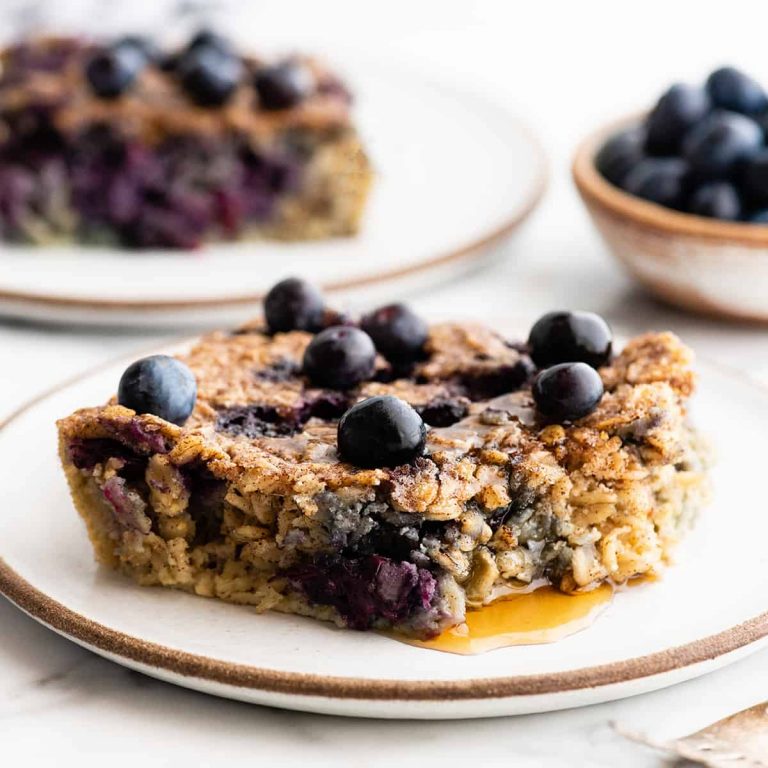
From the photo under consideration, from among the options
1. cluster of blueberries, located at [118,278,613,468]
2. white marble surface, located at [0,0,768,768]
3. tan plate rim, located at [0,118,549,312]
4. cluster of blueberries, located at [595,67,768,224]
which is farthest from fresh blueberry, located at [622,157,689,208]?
cluster of blueberries, located at [118,278,613,468]

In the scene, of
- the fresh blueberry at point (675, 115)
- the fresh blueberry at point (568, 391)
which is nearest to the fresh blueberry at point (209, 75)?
the fresh blueberry at point (675, 115)

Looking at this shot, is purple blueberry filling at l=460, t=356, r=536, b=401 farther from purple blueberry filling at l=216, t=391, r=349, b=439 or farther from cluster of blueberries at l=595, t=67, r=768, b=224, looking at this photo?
cluster of blueberries at l=595, t=67, r=768, b=224

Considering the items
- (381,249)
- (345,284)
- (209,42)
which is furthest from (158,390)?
(209,42)

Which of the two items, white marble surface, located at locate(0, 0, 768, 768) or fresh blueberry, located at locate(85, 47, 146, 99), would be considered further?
fresh blueberry, located at locate(85, 47, 146, 99)

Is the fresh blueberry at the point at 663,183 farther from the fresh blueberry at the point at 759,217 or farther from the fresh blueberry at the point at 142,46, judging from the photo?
the fresh blueberry at the point at 142,46

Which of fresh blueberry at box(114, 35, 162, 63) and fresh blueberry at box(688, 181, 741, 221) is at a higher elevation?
fresh blueberry at box(688, 181, 741, 221)

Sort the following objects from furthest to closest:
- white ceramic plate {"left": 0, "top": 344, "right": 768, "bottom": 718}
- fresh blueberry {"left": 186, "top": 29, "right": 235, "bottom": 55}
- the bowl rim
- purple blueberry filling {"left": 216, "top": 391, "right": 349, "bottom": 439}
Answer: fresh blueberry {"left": 186, "top": 29, "right": 235, "bottom": 55}, the bowl rim, purple blueberry filling {"left": 216, "top": 391, "right": 349, "bottom": 439}, white ceramic plate {"left": 0, "top": 344, "right": 768, "bottom": 718}

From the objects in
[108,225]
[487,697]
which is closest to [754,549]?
[487,697]
